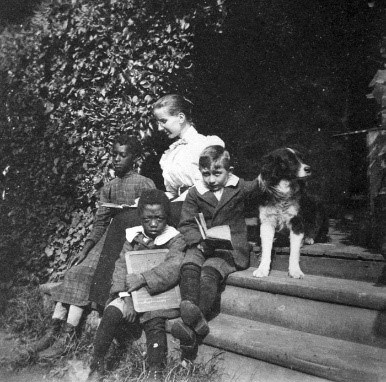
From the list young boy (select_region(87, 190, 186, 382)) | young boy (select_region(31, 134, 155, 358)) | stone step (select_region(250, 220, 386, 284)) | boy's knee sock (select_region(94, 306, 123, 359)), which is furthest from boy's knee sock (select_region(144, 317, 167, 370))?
stone step (select_region(250, 220, 386, 284))

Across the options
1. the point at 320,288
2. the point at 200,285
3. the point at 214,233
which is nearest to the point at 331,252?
the point at 320,288

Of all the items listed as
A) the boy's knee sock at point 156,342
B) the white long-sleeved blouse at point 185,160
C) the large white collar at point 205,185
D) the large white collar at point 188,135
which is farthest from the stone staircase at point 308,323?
the large white collar at point 188,135

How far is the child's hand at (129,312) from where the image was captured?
11.2ft

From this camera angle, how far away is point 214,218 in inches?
153

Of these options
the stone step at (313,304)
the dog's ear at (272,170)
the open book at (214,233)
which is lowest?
the stone step at (313,304)

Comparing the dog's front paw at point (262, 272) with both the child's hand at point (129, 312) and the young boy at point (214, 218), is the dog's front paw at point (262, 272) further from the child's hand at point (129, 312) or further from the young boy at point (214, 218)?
the child's hand at point (129, 312)

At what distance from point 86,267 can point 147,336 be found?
3.41 ft

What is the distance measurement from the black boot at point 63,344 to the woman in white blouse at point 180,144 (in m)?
1.55

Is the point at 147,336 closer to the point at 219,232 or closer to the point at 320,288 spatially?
the point at 219,232

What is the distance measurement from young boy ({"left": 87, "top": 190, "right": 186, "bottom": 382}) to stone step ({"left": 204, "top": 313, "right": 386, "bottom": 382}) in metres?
0.39

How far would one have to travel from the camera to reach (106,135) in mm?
4910

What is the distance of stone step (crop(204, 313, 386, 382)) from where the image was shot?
2.48 metres

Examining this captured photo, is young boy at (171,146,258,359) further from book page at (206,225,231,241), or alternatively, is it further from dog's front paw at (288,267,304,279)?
dog's front paw at (288,267,304,279)

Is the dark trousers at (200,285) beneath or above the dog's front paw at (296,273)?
beneath
